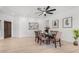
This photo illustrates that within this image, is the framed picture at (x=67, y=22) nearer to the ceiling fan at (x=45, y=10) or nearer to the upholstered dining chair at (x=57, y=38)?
the upholstered dining chair at (x=57, y=38)

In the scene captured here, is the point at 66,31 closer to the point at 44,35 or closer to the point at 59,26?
the point at 59,26

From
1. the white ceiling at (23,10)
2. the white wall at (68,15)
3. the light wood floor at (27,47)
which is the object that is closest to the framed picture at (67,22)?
the white wall at (68,15)

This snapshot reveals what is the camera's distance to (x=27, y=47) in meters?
2.45

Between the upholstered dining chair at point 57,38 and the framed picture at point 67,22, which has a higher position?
the framed picture at point 67,22

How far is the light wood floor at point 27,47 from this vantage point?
2.42m

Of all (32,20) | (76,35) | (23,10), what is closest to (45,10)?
(32,20)

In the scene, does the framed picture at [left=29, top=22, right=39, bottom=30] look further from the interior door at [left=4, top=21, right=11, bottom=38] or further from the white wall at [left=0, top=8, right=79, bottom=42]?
the interior door at [left=4, top=21, right=11, bottom=38]

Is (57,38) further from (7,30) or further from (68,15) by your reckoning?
(7,30)

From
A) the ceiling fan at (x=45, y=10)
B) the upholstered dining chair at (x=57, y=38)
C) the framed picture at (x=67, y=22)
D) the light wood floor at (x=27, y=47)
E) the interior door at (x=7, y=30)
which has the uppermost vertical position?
the ceiling fan at (x=45, y=10)

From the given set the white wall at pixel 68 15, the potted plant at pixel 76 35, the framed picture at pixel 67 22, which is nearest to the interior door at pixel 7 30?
the white wall at pixel 68 15

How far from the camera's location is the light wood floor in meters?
2.42

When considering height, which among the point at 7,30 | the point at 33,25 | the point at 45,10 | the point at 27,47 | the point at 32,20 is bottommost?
the point at 27,47
